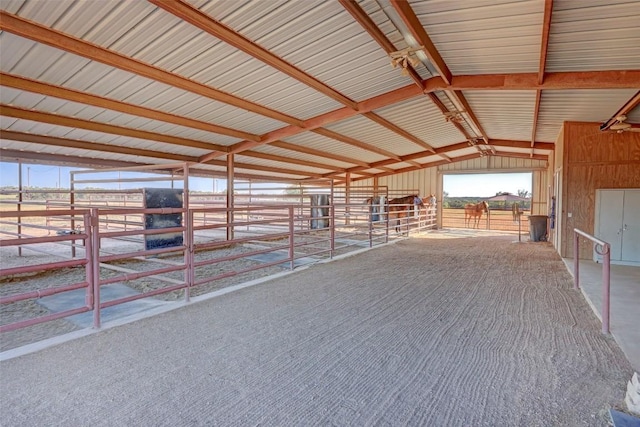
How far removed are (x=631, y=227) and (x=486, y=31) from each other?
488 cm

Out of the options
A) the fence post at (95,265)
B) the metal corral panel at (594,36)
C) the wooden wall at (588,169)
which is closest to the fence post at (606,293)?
the metal corral panel at (594,36)

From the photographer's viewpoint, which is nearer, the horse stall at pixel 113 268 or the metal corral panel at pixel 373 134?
the horse stall at pixel 113 268

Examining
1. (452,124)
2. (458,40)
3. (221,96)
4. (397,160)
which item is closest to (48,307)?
(221,96)

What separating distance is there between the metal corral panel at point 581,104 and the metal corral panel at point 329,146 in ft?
15.8

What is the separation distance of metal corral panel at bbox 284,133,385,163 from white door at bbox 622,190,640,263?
6.28 m

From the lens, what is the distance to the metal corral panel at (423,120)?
694 cm

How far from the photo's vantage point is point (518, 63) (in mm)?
4613

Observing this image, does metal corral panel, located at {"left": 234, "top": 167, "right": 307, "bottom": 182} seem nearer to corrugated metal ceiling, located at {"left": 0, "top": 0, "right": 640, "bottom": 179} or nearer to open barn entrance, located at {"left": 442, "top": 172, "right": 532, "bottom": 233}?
corrugated metal ceiling, located at {"left": 0, "top": 0, "right": 640, "bottom": 179}

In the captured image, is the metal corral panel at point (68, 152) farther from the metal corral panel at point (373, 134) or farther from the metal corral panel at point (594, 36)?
the metal corral panel at point (594, 36)

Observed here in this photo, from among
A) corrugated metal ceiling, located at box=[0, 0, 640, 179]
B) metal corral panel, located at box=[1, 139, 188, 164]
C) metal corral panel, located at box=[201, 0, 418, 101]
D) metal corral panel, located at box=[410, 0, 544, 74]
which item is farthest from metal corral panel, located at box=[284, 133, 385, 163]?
metal corral panel, located at box=[410, 0, 544, 74]

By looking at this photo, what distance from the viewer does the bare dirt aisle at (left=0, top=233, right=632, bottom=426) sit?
1739 millimetres

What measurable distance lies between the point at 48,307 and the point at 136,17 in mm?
2977

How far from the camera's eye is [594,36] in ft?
12.0

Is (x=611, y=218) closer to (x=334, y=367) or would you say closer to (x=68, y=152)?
(x=334, y=367)
